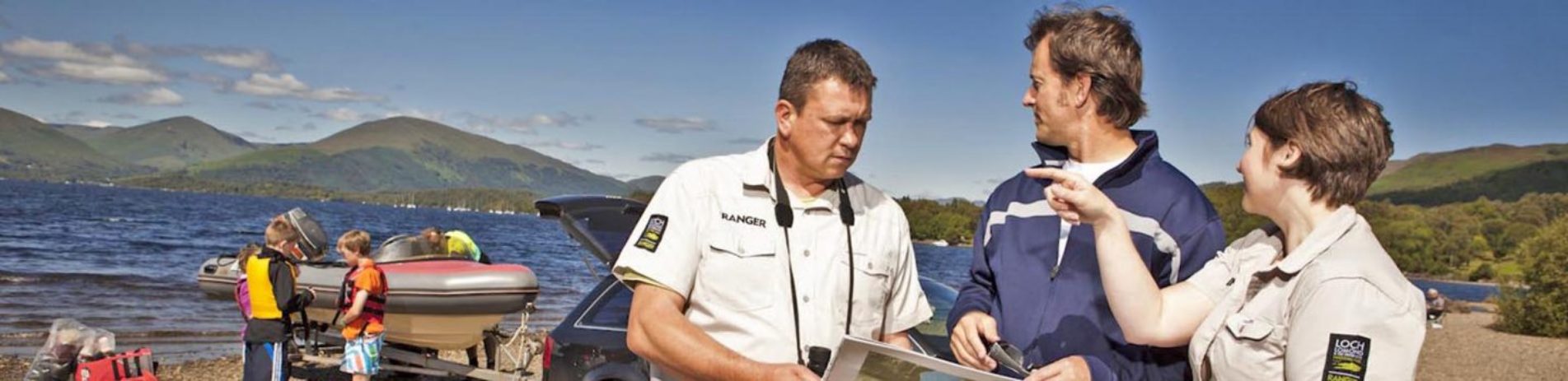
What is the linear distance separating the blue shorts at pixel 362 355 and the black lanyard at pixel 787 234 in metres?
7.61

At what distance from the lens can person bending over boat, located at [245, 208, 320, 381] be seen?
29.9 ft

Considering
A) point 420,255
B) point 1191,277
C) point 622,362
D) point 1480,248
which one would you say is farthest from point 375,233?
point 1480,248

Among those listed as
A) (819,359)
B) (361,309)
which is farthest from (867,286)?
(361,309)

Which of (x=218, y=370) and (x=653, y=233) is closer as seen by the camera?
(x=653, y=233)

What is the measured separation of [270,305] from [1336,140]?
862 cm

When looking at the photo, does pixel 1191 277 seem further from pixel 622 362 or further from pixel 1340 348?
pixel 622 362

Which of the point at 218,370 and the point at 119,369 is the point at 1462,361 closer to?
the point at 218,370

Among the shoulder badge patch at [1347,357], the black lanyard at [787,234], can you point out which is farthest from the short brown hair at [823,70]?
the shoulder badge patch at [1347,357]

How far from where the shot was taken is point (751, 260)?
284cm

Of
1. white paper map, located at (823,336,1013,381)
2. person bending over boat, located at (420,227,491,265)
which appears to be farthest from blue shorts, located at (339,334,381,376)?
white paper map, located at (823,336,1013,381)

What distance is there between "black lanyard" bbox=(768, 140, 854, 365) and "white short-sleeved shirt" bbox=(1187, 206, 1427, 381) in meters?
0.82

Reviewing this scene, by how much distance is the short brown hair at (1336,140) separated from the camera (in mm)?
2217

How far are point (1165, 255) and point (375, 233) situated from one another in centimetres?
7044

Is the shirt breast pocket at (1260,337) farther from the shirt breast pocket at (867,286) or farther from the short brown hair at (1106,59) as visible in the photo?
the shirt breast pocket at (867,286)
